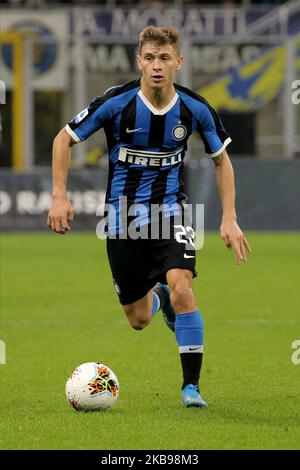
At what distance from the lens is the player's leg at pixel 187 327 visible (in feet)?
21.9

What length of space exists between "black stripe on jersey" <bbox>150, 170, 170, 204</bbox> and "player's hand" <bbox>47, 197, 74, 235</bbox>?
2.29ft

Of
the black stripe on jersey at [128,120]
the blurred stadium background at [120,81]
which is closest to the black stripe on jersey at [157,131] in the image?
the black stripe on jersey at [128,120]

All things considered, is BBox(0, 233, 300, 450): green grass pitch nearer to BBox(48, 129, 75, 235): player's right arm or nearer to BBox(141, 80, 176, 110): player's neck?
BBox(48, 129, 75, 235): player's right arm

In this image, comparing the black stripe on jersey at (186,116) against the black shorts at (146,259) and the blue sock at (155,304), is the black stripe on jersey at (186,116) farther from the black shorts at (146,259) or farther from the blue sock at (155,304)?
the blue sock at (155,304)

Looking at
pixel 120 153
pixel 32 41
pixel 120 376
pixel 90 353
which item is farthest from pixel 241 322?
pixel 32 41

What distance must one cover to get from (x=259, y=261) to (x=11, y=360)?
28.7ft

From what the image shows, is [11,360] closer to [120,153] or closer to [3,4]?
[120,153]

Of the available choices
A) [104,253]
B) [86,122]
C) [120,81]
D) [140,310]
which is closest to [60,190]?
[86,122]

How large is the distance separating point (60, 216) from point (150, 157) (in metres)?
0.84

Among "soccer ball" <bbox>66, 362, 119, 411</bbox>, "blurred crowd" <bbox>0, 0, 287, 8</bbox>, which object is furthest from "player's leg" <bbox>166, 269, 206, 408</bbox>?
"blurred crowd" <bbox>0, 0, 287, 8</bbox>

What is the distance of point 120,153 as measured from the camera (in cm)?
710

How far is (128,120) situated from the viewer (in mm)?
6949

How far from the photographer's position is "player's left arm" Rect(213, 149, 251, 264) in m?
6.66

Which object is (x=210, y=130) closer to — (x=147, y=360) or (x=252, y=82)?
(x=147, y=360)
